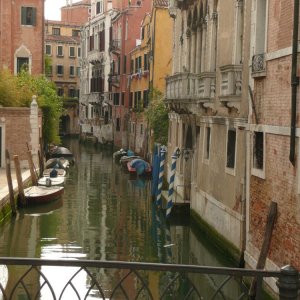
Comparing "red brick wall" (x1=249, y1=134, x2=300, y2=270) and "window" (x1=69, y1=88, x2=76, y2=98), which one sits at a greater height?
"window" (x1=69, y1=88, x2=76, y2=98)

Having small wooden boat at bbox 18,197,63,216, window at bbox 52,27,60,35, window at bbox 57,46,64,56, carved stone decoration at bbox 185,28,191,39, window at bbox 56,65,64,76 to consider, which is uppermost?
window at bbox 52,27,60,35

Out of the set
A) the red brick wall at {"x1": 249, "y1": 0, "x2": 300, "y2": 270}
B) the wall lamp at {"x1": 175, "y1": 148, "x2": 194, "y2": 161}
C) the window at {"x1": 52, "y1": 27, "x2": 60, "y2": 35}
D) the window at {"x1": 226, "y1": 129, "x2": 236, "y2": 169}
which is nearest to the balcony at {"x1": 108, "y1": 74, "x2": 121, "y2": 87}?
the window at {"x1": 52, "y1": 27, "x2": 60, "y2": 35}

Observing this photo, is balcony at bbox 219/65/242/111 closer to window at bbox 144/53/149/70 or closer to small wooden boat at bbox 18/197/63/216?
small wooden boat at bbox 18/197/63/216

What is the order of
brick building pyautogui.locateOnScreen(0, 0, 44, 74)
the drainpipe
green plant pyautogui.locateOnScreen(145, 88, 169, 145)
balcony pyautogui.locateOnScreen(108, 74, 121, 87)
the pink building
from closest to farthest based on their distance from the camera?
the drainpipe < green plant pyautogui.locateOnScreen(145, 88, 169, 145) < brick building pyautogui.locateOnScreen(0, 0, 44, 74) < the pink building < balcony pyautogui.locateOnScreen(108, 74, 121, 87)

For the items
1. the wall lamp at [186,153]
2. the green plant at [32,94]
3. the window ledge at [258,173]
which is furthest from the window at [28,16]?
the window ledge at [258,173]

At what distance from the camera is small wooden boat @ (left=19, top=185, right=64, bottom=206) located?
14.9 metres

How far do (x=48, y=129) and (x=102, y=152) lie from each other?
10.4m

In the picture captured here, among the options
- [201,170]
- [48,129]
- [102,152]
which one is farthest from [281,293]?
[102,152]

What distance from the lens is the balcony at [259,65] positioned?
7374mm

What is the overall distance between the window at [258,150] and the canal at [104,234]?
1.81 metres

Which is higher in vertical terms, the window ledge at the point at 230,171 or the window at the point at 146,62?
the window at the point at 146,62

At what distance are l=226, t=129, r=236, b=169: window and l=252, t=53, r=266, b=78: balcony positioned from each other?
2.06m

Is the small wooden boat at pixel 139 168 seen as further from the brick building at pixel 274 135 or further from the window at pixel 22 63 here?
the brick building at pixel 274 135

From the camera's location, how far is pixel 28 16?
79.2ft
